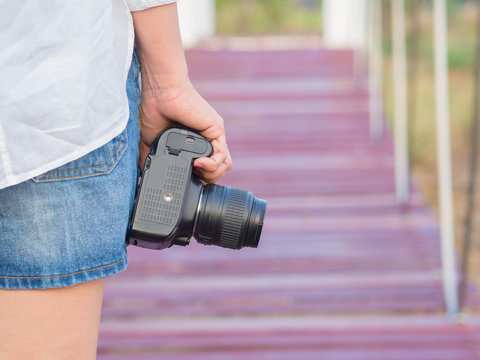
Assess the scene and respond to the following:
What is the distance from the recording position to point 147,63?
31.9 inches

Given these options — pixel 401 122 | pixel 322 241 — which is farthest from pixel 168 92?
pixel 401 122

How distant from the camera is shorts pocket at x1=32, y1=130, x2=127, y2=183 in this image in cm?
69

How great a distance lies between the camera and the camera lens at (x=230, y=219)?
0.89m

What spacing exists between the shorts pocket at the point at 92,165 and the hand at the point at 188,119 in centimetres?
11

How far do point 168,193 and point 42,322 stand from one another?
0.21m

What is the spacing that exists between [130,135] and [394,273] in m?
1.61

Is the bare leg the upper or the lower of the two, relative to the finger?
lower

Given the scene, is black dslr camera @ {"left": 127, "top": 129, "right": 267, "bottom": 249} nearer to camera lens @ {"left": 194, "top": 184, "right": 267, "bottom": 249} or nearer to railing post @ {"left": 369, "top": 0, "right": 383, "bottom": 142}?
camera lens @ {"left": 194, "top": 184, "right": 267, "bottom": 249}

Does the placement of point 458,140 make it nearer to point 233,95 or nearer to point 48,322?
point 233,95

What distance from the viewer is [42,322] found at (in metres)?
0.72

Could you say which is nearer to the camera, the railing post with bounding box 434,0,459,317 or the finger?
the finger

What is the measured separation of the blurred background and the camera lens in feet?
3.08

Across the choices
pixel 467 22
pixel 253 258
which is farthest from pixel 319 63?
pixel 467 22

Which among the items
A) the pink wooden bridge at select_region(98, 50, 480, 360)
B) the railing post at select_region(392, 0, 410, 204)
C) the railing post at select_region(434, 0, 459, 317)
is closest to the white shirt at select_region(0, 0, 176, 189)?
the pink wooden bridge at select_region(98, 50, 480, 360)
